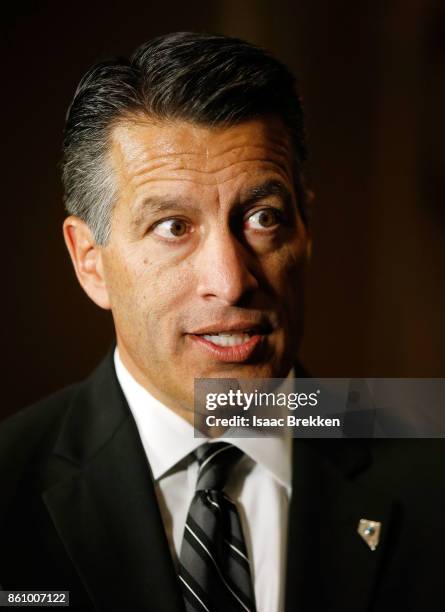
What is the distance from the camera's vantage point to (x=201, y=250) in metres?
1.01

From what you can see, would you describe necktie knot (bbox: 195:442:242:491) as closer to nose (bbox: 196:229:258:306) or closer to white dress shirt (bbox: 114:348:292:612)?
white dress shirt (bbox: 114:348:292:612)

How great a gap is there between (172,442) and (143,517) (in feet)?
0.43

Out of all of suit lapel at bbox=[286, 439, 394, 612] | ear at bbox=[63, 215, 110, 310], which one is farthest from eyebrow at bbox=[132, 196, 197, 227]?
suit lapel at bbox=[286, 439, 394, 612]

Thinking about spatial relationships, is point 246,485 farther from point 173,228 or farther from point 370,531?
point 173,228

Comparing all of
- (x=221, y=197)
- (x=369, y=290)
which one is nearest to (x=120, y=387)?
(x=221, y=197)

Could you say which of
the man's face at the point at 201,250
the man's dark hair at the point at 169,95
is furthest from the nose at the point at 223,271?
the man's dark hair at the point at 169,95

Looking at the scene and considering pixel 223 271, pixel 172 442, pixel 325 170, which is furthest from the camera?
pixel 325 170

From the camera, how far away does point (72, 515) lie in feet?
3.34

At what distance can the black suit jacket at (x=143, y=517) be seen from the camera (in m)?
0.98

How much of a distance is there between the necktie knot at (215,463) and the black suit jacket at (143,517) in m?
0.08

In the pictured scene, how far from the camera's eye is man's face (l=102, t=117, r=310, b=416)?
1.00 m

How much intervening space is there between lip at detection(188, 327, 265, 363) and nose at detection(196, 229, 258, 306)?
0.20 feet

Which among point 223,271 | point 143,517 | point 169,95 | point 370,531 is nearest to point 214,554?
point 143,517

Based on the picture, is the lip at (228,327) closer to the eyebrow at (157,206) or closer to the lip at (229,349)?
the lip at (229,349)
